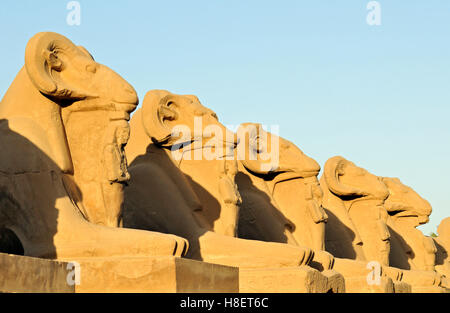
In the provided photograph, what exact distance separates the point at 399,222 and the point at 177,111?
7.15 metres

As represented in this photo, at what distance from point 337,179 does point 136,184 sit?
485 centimetres

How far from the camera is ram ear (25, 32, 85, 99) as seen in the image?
635cm

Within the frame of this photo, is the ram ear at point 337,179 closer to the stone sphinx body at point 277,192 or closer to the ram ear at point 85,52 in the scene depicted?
the stone sphinx body at point 277,192

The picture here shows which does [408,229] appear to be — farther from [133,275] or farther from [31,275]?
[31,275]

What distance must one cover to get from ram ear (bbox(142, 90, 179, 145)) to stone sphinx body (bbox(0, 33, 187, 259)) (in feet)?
4.13

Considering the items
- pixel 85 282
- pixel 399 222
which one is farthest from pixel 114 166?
pixel 399 222

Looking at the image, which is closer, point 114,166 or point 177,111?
point 114,166

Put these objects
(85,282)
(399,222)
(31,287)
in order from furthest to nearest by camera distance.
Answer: (399,222) < (85,282) < (31,287)

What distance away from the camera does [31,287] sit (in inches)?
178

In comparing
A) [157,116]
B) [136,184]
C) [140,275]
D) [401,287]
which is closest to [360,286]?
[401,287]

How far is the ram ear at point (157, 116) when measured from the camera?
803 cm

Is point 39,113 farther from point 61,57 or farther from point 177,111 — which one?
point 177,111

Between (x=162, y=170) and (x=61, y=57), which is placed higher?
(x=61, y=57)

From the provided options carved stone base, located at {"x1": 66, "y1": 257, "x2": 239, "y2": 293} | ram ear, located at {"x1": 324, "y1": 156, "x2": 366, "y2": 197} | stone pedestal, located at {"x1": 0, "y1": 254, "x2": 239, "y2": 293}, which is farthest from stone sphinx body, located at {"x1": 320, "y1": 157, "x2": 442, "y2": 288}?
carved stone base, located at {"x1": 66, "y1": 257, "x2": 239, "y2": 293}
